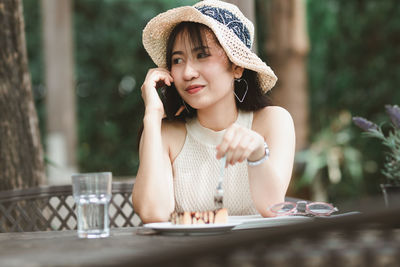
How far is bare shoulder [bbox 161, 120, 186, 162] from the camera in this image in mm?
2144

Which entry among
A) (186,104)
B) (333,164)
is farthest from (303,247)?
(333,164)

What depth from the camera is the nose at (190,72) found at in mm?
1954

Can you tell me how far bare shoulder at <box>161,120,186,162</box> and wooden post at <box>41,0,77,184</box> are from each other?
178 inches

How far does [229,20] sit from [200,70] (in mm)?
240

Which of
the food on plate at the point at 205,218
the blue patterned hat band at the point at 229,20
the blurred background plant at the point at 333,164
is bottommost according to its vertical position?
the blurred background plant at the point at 333,164

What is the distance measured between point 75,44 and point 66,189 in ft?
24.8

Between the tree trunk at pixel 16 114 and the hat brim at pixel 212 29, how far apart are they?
27.3 inches

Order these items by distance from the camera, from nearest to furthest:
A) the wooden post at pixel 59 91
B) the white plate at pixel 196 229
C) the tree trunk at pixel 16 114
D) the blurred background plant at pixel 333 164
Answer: the white plate at pixel 196 229 < the tree trunk at pixel 16 114 < the blurred background plant at pixel 333 164 < the wooden post at pixel 59 91

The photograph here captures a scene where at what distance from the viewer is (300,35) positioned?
217 inches

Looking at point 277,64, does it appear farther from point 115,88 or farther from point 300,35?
point 115,88

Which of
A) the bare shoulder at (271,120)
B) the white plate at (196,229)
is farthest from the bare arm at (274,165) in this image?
the white plate at (196,229)

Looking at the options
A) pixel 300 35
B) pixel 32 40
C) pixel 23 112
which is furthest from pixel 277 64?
pixel 32 40

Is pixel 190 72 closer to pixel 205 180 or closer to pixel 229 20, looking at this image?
pixel 229 20

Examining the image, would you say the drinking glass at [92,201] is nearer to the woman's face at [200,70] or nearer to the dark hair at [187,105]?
the woman's face at [200,70]
